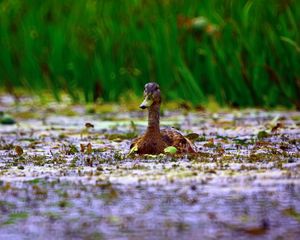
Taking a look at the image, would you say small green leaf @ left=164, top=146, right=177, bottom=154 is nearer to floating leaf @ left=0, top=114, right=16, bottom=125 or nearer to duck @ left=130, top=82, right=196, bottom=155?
duck @ left=130, top=82, right=196, bottom=155

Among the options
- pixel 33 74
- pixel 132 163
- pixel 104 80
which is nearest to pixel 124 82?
pixel 104 80

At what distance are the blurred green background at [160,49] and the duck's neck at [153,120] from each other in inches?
124

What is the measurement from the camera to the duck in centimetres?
633

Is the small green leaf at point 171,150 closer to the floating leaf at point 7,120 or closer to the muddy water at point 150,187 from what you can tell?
the muddy water at point 150,187

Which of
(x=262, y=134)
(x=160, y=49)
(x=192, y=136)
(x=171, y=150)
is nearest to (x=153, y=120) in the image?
(x=171, y=150)

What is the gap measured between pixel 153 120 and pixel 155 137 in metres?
0.12

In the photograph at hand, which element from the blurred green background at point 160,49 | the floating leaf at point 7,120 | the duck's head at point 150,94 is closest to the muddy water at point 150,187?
the duck's head at point 150,94

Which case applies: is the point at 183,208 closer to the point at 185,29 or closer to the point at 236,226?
the point at 236,226

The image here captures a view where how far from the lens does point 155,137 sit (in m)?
6.43

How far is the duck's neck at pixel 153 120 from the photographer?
649 centimetres

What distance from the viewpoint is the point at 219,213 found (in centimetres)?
427

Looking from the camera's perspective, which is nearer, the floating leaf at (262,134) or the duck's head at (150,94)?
the duck's head at (150,94)

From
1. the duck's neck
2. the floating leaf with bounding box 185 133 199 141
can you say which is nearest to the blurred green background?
the floating leaf with bounding box 185 133 199 141

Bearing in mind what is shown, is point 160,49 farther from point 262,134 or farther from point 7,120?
point 262,134
